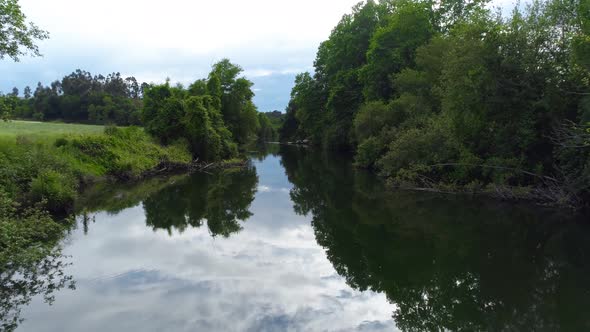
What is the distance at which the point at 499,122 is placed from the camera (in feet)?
68.4

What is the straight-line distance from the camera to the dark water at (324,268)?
26.9ft

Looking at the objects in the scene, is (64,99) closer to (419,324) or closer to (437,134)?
(437,134)

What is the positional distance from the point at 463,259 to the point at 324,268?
367 centimetres

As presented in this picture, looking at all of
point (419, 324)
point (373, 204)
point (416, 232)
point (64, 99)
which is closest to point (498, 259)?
point (416, 232)

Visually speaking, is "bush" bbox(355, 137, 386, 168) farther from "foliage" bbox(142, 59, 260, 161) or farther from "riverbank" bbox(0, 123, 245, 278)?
"foliage" bbox(142, 59, 260, 161)

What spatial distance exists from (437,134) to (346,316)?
54.5 ft

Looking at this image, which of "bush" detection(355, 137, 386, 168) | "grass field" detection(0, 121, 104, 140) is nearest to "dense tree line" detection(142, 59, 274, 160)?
"grass field" detection(0, 121, 104, 140)

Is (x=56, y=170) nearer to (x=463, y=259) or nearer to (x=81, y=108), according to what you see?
(x=463, y=259)

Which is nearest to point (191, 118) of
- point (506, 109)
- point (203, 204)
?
point (203, 204)

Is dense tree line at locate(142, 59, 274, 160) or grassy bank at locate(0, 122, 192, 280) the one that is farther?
dense tree line at locate(142, 59, 274, 160)

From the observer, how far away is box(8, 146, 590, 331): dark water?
8203mm

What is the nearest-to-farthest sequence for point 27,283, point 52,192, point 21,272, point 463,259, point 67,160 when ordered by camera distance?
1. point 27,283
2. point 21,272
3. point 463,259
4. point 52,192
5. point 67,160

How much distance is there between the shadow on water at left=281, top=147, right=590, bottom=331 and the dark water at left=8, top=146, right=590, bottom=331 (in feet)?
0.15

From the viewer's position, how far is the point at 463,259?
1158 centimetres
